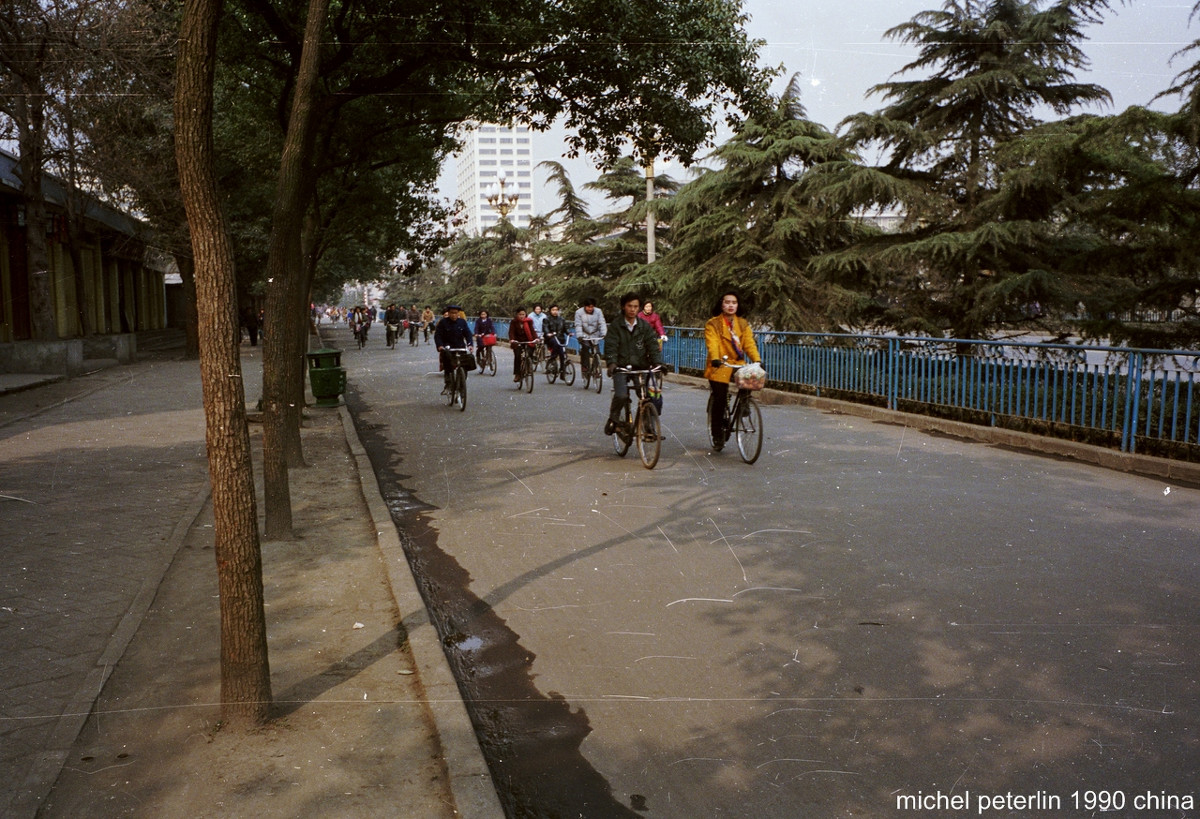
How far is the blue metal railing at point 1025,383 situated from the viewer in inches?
419

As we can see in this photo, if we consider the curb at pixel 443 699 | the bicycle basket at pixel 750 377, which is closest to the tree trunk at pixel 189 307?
the bicycle basket at pixel 750 377

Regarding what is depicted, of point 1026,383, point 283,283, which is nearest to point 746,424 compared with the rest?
point 1026,383

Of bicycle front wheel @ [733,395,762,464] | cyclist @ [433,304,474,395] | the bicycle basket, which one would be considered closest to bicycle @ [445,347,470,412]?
cyclist @ [433,304,474,395]

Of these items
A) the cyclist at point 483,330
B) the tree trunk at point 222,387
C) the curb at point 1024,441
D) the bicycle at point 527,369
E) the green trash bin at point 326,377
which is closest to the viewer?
the tree trunk at point 222,387

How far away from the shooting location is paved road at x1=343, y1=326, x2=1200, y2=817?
3779 mm

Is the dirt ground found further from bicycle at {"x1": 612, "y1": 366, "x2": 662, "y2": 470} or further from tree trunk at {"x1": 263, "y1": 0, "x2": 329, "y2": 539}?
bicycle at {"x1": 612, "y1": 366, "x2": 662, "y2": 470}

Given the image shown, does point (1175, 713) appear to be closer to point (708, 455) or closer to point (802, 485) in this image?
point (802, 485)

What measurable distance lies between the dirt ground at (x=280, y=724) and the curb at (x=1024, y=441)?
7.68 metres

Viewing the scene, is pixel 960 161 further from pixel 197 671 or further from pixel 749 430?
pixel 197 671

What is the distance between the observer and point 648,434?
1080 cm

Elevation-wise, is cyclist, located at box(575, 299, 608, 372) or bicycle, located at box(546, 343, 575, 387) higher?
cyclist, located at box(575, 299, 608, 372)

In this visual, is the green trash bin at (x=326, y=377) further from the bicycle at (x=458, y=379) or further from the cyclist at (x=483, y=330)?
the cyclist at (x=483, y=330)

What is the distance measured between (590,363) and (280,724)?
17014 mm

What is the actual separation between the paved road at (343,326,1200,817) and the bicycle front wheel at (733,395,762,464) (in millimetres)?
→ 634
